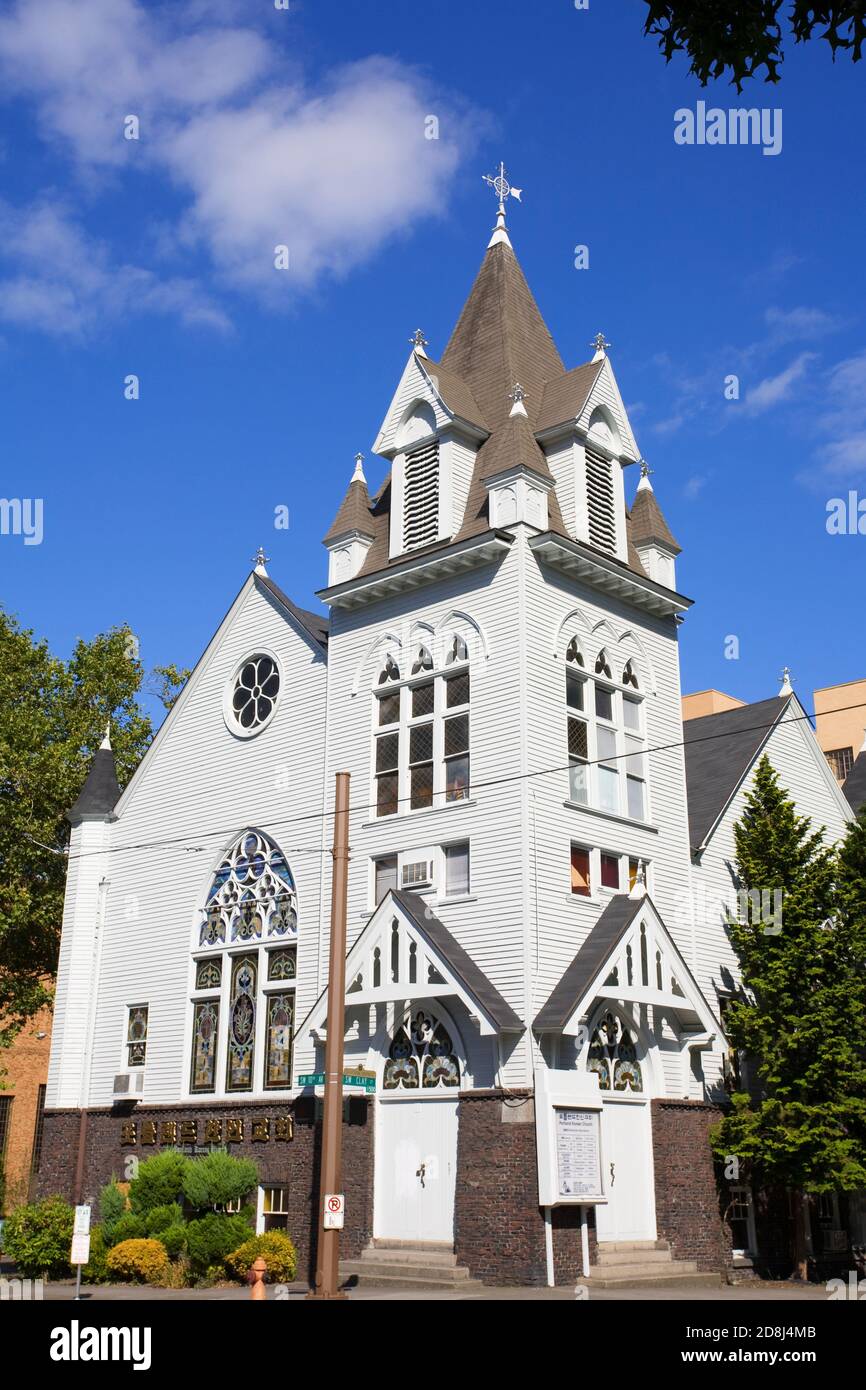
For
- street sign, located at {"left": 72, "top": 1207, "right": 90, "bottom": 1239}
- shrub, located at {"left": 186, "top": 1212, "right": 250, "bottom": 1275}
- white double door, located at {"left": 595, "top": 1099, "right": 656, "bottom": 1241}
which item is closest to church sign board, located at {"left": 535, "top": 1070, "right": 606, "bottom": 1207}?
white double door, located at {"left": 595, "top": 1099, "right": 656, "bottom": 1241}

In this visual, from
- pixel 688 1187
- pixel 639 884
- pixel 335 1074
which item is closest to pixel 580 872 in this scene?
pixel 639 884

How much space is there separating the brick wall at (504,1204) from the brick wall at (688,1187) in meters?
2.78

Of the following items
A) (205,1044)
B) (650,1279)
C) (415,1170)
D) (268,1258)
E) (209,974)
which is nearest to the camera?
(650,1279)

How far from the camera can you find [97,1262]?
83.3 ft

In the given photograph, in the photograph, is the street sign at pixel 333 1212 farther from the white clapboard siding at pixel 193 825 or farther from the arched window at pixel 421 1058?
the white clapboard siding at pixel 193 825

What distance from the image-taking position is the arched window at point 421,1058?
23688mm

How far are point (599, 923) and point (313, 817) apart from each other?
266 inches

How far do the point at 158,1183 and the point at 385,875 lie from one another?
7.46 m

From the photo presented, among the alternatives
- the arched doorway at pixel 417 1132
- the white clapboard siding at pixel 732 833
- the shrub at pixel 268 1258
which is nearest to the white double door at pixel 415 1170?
the arched doorway at pixel 417 1132

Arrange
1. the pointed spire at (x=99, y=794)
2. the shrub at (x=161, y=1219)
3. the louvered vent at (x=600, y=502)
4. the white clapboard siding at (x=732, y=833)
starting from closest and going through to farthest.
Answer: the shrub at (x=161, y=1219) < the white clapboard siding at (x=732, y=833) < the louvered vent at (x=600, y=502) < the pointed spire at (x=99, y=794)

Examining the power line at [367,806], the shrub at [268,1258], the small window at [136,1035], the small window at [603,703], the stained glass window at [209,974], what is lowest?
the shrub at [268,1258]

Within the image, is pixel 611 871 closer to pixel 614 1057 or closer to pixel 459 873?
pixel 459 873
